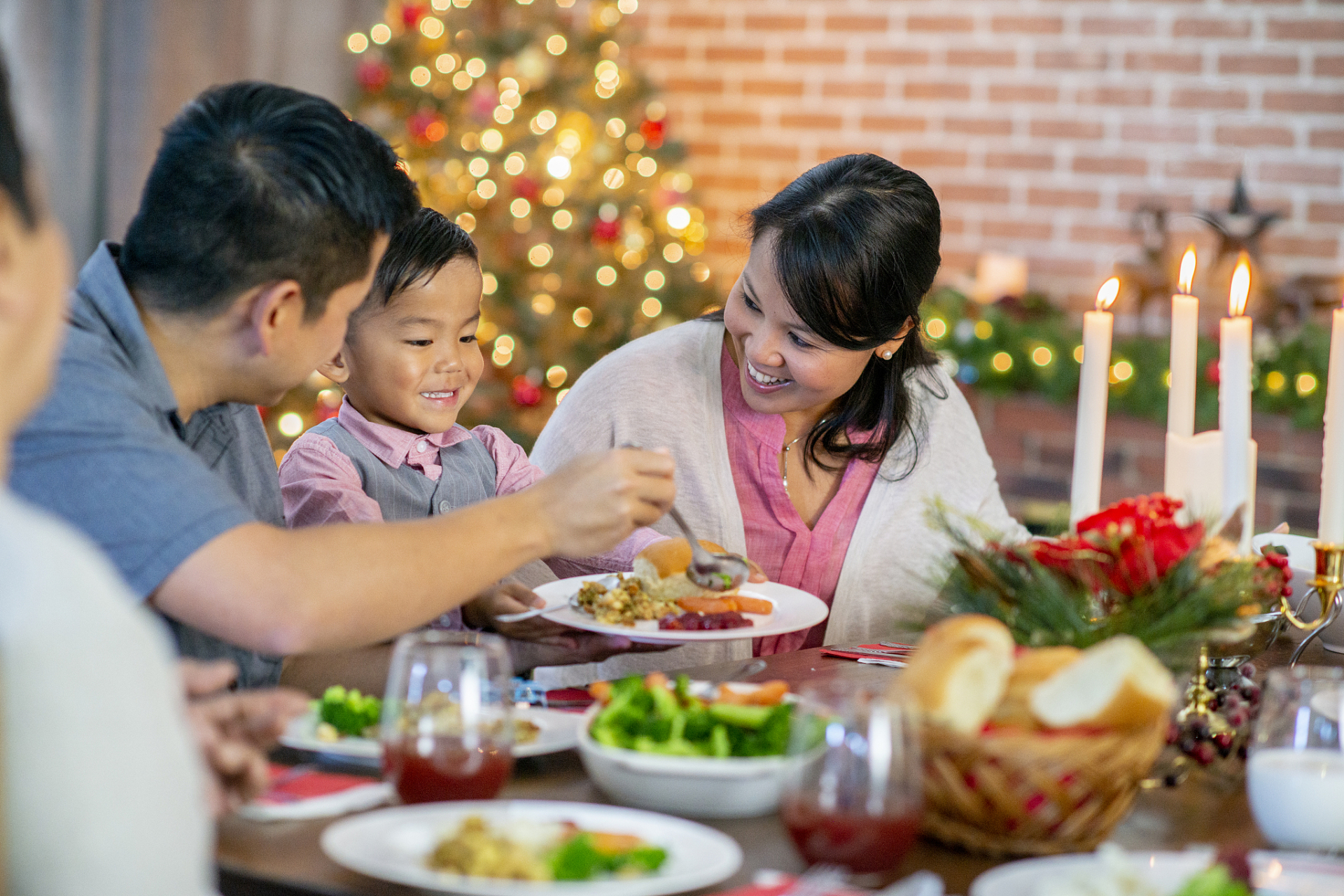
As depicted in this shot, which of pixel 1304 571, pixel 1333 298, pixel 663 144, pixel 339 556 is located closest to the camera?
pixel 339 556

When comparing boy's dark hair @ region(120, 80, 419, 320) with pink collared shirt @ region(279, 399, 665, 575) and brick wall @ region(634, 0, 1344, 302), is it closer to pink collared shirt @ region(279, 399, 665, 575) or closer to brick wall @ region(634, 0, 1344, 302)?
pink collared shirt @ region(279, 399, 665, 575)

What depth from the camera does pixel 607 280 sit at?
14.2ft

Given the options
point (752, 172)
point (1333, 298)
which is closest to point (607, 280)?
point (752, 172)

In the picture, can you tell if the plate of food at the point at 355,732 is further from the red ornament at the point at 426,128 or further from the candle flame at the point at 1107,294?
the red ornament at the point at 426,128

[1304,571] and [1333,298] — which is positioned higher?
[1333,298]

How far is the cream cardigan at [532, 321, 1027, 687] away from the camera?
204 centimetres

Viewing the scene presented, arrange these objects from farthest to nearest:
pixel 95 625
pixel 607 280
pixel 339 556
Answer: pixel 607 280
pixel 339 556
pixel 95 625

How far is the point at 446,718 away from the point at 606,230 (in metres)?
3.53

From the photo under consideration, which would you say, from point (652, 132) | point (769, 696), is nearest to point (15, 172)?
point (769, 696)

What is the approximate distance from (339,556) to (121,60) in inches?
131

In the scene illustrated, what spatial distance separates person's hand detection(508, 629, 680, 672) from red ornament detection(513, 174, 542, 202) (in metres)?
2.83

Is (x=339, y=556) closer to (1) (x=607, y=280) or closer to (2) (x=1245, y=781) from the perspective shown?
(2) (x=1245, y=781)

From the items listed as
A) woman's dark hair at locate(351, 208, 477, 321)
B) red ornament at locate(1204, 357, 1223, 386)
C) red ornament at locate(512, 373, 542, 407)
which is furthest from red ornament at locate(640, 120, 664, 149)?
woman's dark hair at locate(351, 208, 477, 321)

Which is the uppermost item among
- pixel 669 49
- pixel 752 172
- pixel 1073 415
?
pixel 669 49
